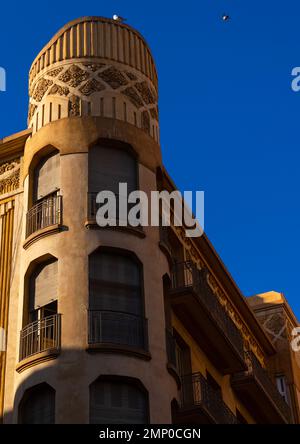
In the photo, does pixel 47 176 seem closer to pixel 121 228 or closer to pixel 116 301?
pixel 121 228

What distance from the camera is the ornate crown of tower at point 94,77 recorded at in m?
27.9

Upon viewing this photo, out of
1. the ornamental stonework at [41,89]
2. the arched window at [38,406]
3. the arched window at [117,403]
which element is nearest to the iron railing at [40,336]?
the arched window at [38,406]

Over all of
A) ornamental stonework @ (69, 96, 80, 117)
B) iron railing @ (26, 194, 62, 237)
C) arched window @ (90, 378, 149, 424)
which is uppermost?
ornamental stonework @ (69, 96, 80, 117)

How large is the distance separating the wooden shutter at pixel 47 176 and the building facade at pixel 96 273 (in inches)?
1.7

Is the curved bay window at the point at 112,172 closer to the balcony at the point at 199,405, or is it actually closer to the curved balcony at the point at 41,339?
the curved balcony at the point at 41,339

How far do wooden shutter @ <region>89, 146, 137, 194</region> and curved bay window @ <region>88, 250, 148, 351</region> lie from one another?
2.21 meters

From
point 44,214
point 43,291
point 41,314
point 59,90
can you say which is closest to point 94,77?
point 59,90

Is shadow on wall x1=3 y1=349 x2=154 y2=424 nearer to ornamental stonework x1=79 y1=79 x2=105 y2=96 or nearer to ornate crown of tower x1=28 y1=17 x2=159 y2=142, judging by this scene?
ornate crown of tower x1=28 y1=17 x2=159 y2=142

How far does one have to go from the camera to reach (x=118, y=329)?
24234mm

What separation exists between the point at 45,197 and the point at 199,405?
7139 mm

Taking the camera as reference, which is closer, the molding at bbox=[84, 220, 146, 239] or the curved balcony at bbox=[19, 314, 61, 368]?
the curved balcony at bbox=[19, 314, 61, 368]

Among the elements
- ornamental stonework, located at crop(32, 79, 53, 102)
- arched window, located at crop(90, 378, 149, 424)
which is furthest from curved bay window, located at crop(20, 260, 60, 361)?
ornamental stonework, located at crop(32, 79, 53, 102)

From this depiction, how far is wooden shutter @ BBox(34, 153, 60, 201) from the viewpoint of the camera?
2689cm
